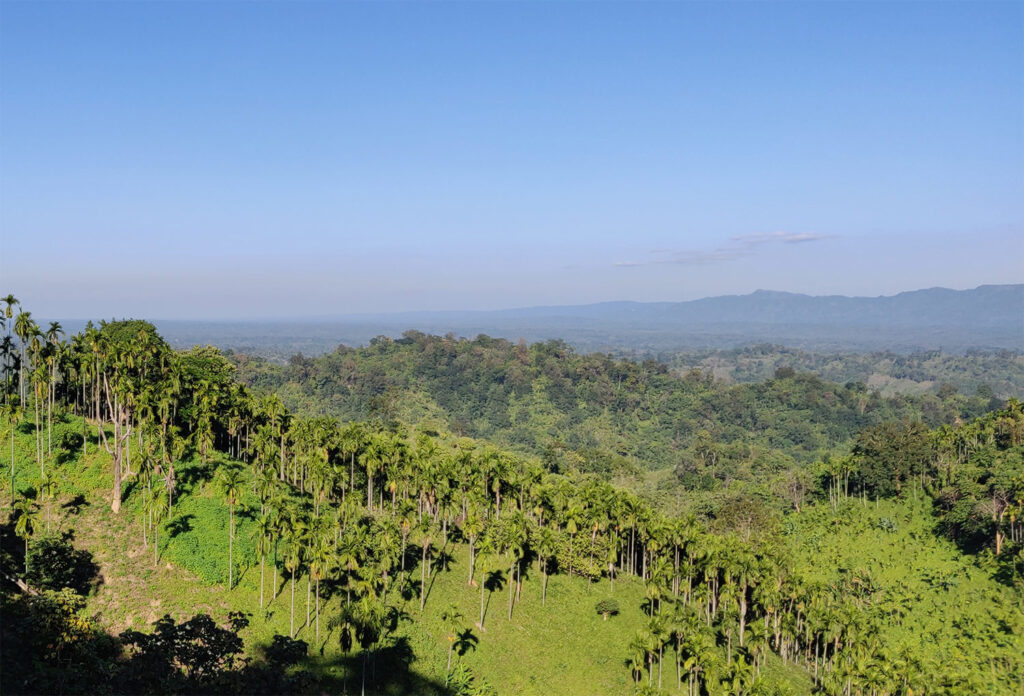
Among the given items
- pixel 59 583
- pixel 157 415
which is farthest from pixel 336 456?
pixel 59 583

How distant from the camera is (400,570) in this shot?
66938 mm

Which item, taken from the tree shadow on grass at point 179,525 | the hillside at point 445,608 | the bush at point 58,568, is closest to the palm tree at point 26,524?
the bush at point 58,568

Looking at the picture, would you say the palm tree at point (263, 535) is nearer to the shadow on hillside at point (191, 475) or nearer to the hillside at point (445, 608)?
the hillside at point (445, 608)

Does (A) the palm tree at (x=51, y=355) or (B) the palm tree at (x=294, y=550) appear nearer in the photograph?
(B) the palm tree at (x=294, y=550)

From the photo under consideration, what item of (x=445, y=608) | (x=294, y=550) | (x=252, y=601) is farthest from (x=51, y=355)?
(x=445, y=608)

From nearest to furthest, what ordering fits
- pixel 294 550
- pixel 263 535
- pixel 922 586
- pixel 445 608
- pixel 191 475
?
pixel 294 550, pixel 263 535, pixel 445 608, pixel 191 475, pixel 922 586

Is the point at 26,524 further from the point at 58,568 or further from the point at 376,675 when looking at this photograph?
the point at 376,675

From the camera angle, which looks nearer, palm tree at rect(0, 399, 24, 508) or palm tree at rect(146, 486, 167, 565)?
palm tree at rect(146, 486, 167, 565)

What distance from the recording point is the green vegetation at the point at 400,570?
48.4 meters

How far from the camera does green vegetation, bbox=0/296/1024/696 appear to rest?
48406mm

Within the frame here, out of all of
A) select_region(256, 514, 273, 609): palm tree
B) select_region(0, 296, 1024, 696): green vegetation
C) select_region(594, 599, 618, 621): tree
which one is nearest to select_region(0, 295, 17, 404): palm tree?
select_region(0, 296, 1024, 696): green vegetation

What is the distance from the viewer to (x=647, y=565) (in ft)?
282

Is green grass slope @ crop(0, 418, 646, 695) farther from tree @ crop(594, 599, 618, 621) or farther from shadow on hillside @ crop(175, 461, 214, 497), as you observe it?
tree @ crop(594, 599, 618, 621)

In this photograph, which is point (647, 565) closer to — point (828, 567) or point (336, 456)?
point (828, 567)
